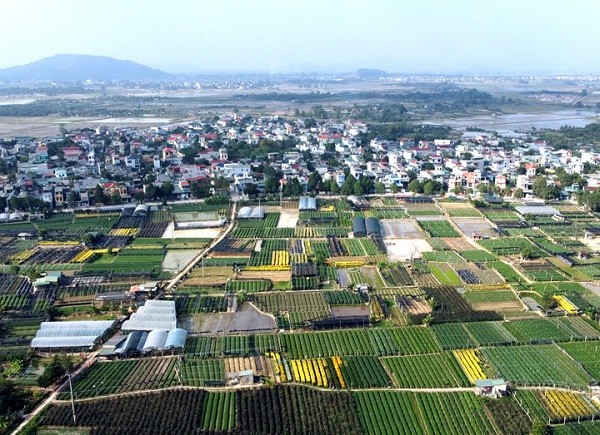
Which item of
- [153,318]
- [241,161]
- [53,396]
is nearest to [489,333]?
[153,318]

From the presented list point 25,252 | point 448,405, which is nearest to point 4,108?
point 25,252

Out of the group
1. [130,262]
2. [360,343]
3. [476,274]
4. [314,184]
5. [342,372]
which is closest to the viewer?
[342,372]

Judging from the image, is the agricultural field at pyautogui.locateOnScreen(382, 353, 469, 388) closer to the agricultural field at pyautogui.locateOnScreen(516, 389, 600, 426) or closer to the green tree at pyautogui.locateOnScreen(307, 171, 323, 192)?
the agricultural field at pyautogui.locateOnScreen(516, 389, 600, 426)

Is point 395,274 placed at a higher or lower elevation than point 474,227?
higher

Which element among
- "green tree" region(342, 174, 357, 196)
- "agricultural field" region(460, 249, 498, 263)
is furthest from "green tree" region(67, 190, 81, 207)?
Answer: "agricultural field" region(460, 249, 498, 263)

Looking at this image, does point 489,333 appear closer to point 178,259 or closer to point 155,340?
point 155,340

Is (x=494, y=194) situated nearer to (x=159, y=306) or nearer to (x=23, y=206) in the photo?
(x=159, y=306)
